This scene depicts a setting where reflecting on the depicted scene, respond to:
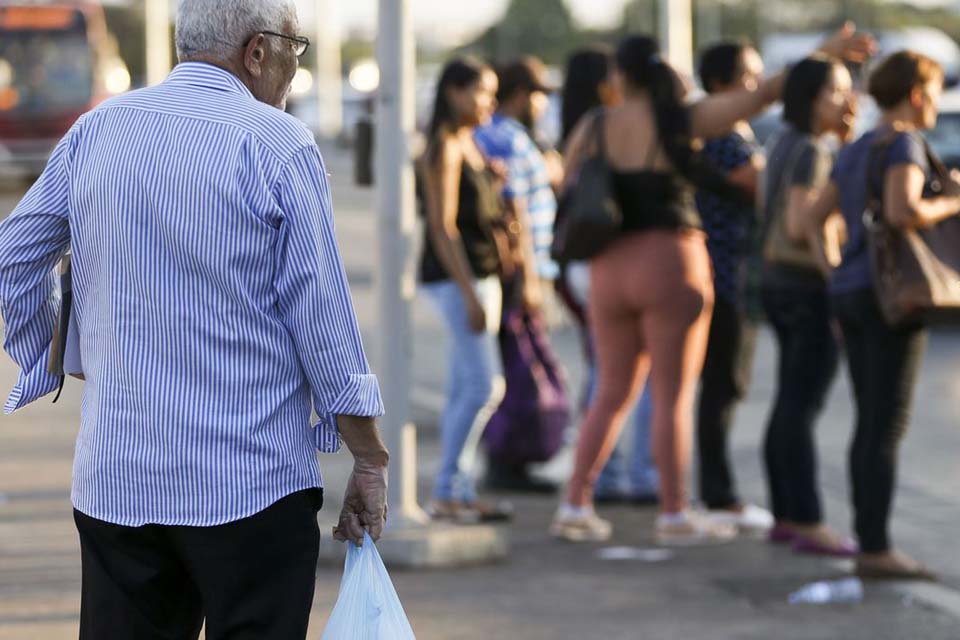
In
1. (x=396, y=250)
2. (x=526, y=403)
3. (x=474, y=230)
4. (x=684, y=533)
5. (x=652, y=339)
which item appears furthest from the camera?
(x=526, y=403)

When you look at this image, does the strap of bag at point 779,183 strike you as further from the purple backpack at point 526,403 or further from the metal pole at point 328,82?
the metal pole at point 328,82

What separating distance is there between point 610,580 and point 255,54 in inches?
132

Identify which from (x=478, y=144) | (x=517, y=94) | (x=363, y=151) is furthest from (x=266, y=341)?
(x=517, y=94)

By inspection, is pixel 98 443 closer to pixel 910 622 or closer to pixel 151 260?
pixel 151 260

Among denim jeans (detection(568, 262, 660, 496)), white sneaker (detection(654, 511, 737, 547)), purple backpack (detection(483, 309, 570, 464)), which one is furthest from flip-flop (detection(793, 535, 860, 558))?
purple backpack (detection(483, 309, 570, 464))

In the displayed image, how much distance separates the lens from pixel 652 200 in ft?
20.8

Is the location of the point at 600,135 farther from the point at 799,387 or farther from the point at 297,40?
the point at 297,40

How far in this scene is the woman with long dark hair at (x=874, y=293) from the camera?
18.3 feet

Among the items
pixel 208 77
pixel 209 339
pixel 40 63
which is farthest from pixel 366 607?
pixel 40 63

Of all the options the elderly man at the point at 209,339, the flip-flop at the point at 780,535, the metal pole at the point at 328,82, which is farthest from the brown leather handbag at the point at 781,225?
the metal pole at the point at 328,82

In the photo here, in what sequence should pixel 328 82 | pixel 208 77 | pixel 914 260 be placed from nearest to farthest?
pixel 208 77 → pixel 914 260 → pixel 328 82

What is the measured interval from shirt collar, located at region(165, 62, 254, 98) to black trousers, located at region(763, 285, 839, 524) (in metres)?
3.71

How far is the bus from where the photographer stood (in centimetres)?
3011

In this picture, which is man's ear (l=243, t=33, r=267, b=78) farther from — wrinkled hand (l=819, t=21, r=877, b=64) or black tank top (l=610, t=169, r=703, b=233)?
black tank top (l=610, t=169, r=703, b=233)
